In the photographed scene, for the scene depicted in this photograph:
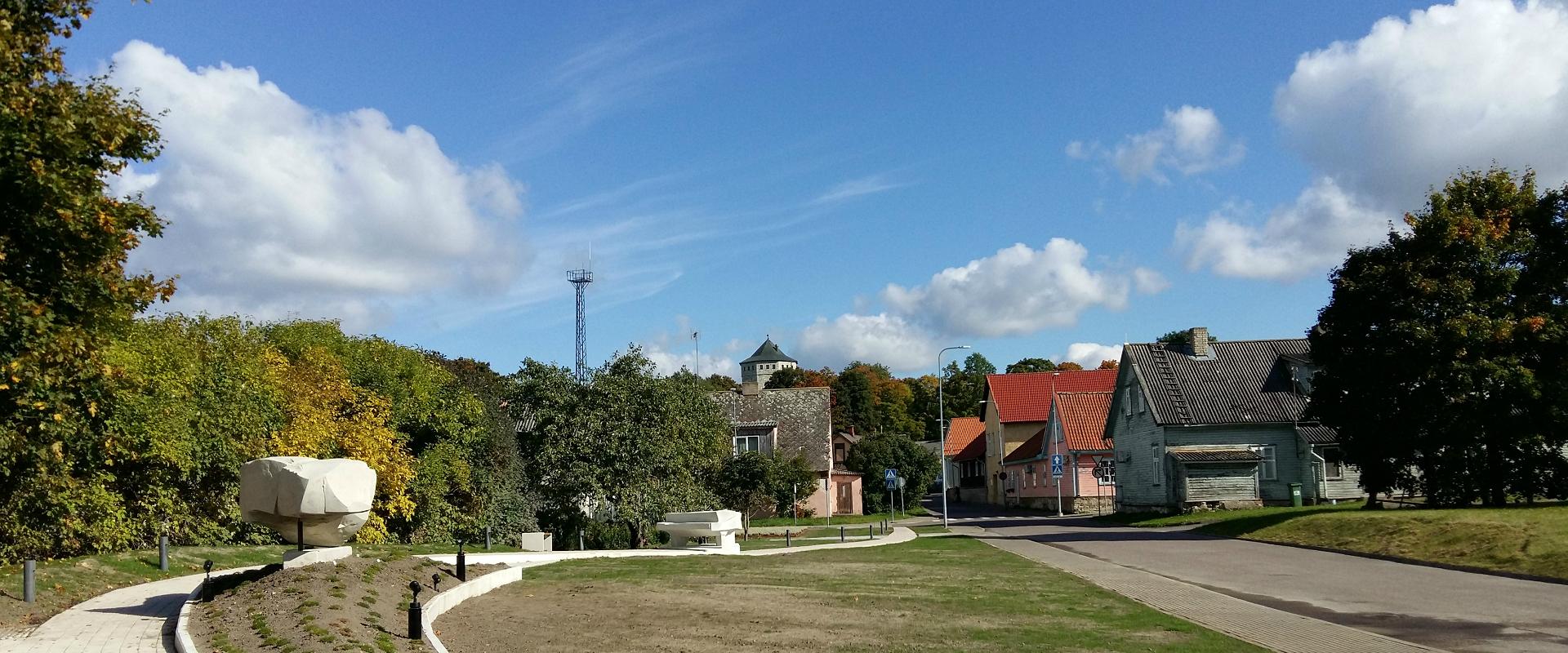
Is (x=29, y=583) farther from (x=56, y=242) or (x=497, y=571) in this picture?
(x=497, y=571)

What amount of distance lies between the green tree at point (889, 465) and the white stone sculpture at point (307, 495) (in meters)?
49.6

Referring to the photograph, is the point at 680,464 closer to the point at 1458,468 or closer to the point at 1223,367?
the point at 1458,468

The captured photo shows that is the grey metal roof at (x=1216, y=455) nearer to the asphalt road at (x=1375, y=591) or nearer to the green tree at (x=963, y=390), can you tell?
the asphalt road at (x=1375, y=591)

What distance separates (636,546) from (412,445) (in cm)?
1007

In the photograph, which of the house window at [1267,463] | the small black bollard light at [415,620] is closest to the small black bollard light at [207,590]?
the small black bollard light at [415,620]

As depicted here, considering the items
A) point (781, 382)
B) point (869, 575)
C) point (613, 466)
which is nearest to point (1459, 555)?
point (869, 575)

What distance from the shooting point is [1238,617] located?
15312 millimetres

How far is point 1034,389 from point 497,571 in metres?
56.6

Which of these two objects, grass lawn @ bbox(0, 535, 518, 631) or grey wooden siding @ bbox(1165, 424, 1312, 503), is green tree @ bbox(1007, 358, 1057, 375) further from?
grass lawn @ bbox(0, 535, 518, 631)

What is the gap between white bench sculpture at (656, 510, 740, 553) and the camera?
99.0 ft

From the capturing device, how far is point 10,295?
13.9 m

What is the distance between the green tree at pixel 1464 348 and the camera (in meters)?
29.8

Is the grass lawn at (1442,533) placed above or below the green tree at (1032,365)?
below

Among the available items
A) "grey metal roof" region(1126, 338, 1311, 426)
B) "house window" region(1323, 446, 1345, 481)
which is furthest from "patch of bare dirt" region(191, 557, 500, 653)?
"house window" region(1323, 446, 1345, 481)
